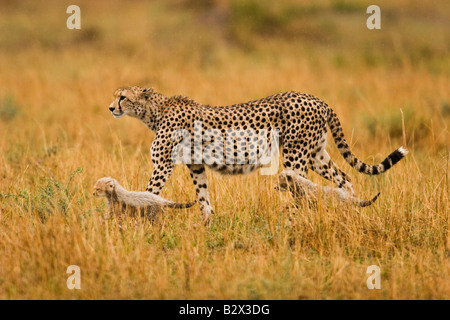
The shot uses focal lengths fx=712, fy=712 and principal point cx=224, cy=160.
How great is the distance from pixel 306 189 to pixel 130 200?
54.0 inches

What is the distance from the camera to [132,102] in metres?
5.88

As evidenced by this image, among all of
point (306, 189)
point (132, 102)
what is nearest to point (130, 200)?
point (132, 102)

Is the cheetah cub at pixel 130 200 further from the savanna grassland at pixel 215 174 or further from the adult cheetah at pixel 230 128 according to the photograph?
the adult cheetah at pixel 230 128

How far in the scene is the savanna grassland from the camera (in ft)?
15.4

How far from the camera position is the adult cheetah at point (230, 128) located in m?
5.81

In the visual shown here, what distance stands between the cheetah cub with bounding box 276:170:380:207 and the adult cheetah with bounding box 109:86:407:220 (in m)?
0.25

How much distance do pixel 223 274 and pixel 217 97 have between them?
709 cm

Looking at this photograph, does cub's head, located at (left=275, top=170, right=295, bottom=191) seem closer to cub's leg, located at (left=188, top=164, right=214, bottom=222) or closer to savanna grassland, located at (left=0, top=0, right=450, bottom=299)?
savanna grassland, located at (left=0, top=0, right=450, bottom=299)

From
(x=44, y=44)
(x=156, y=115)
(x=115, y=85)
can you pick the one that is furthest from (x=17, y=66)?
(x=156, y=115)

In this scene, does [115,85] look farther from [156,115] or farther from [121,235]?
[121,235]

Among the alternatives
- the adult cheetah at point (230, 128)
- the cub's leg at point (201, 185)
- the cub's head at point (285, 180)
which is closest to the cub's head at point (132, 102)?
the adult cheetah at point (230, 128)

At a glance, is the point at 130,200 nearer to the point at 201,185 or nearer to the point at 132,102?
the point at 201,185

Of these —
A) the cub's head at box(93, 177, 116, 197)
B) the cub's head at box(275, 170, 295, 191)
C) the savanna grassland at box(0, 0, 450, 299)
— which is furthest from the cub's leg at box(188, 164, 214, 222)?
the cub's head at box(93, 177, 116, 197)
